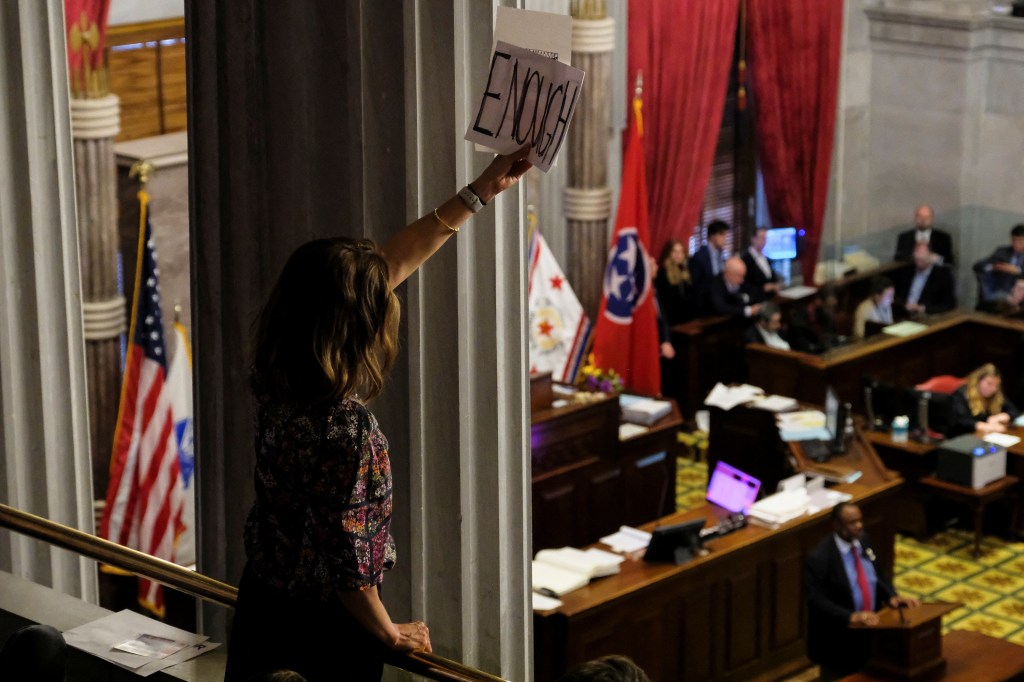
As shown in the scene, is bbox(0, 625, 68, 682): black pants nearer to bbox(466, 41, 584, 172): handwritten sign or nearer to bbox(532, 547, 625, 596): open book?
bbox(466, 41, 584, 172): handwritten sign

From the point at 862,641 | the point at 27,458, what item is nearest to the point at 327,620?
the point at 27,458

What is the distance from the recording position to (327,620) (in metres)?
2.60

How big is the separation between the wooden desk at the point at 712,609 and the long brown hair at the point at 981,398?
1795mm

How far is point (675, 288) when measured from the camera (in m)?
10.9

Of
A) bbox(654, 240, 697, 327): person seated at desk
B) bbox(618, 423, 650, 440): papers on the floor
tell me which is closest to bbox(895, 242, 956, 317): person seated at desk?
bbox(654, 240, 697, 327): person seated at desk

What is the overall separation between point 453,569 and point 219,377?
74 cm

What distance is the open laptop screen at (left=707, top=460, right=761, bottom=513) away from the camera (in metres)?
7.27

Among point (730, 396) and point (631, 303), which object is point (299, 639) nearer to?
point (730, 396)

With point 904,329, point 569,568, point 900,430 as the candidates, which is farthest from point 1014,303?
point 569,568

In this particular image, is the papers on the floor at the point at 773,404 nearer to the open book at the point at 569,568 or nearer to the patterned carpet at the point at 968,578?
the patterned carpet at the point at 968,578

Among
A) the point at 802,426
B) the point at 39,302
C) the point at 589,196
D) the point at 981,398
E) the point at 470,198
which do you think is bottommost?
the point at 981,398

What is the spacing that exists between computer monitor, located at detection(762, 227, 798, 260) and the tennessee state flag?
1.63 m

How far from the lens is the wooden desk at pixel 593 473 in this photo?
8047mm

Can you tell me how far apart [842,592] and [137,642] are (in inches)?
164
